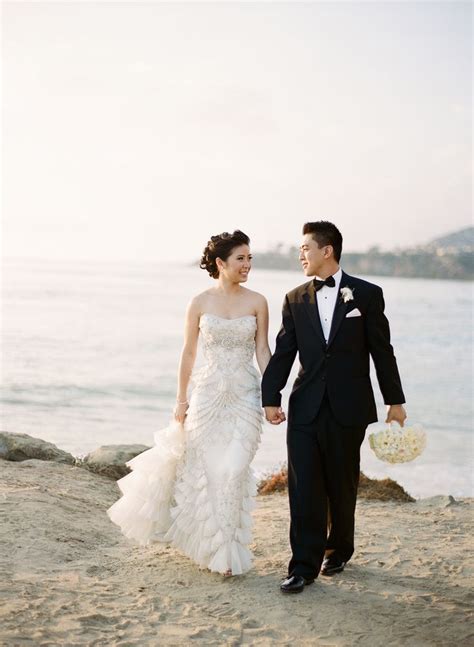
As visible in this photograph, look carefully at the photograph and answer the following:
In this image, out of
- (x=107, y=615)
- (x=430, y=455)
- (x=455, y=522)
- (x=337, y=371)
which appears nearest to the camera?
(x=107, y=615)

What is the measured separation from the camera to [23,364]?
74.4 feet

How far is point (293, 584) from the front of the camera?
193 inches

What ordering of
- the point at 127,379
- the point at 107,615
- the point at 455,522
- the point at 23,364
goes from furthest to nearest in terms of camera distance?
the point at 23,364
the point at 127,379
the point at 455,522
the point at 107,615

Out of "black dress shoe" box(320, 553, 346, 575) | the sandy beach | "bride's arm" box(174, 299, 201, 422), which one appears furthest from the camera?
"bride's arm" box(174, 299, 201, 422)

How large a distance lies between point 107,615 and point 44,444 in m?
4.37

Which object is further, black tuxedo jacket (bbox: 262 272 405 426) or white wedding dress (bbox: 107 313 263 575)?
white wedding dress (bbox: 107 313 263 575)

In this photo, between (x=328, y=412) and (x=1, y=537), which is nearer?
(x=328, y=412)

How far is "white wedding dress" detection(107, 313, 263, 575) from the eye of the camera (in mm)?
5191

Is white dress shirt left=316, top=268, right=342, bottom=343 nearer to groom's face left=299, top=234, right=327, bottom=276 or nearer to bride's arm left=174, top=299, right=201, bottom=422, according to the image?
groom's face left=299, top=234, right=327, bottom=276

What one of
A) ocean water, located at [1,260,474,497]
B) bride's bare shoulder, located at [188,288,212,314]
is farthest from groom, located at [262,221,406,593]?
ocean water, located at [1,260,474,497]

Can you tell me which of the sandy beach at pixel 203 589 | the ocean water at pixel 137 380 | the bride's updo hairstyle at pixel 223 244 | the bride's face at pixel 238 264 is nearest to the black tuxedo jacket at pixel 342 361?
the bride's face at pixel 238 264

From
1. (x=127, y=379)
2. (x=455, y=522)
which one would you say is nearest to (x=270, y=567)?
(x=455, y=522)

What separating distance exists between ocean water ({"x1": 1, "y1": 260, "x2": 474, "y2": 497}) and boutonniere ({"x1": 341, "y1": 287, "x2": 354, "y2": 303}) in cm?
653

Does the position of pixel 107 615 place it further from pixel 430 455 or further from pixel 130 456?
pixel 430 455
